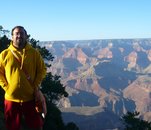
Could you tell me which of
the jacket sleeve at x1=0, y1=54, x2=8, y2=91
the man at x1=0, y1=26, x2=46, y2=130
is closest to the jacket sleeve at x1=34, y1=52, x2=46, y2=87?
the man at x1=0, y1=26, x2=46, y2=130

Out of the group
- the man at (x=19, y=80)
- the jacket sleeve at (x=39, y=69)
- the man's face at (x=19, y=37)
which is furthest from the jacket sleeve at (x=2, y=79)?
the jacket sleeve at (x=39, y=69)

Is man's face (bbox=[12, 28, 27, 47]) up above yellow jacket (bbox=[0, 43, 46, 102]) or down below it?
above

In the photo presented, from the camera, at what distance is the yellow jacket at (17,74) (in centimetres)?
750

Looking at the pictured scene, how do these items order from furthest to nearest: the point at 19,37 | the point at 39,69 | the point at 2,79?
1. the point at 39,69
2. the point at 2,79
3. the point at 19,37

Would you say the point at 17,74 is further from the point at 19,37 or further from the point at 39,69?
the point at 19,37

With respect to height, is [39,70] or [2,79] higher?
[39,70]

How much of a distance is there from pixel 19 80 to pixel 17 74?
0.40ft

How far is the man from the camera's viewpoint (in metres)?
7.50

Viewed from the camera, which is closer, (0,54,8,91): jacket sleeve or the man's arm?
(0,54,8,91): jacket sleeve

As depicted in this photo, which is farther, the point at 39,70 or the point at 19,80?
the point at 39,70

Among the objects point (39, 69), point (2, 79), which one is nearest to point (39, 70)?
point (39, 69)

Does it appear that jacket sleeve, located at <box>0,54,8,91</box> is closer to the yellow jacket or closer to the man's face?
the yellow jacket

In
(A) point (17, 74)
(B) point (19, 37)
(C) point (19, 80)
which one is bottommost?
(C) point (19, 80)

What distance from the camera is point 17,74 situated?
7496mm
